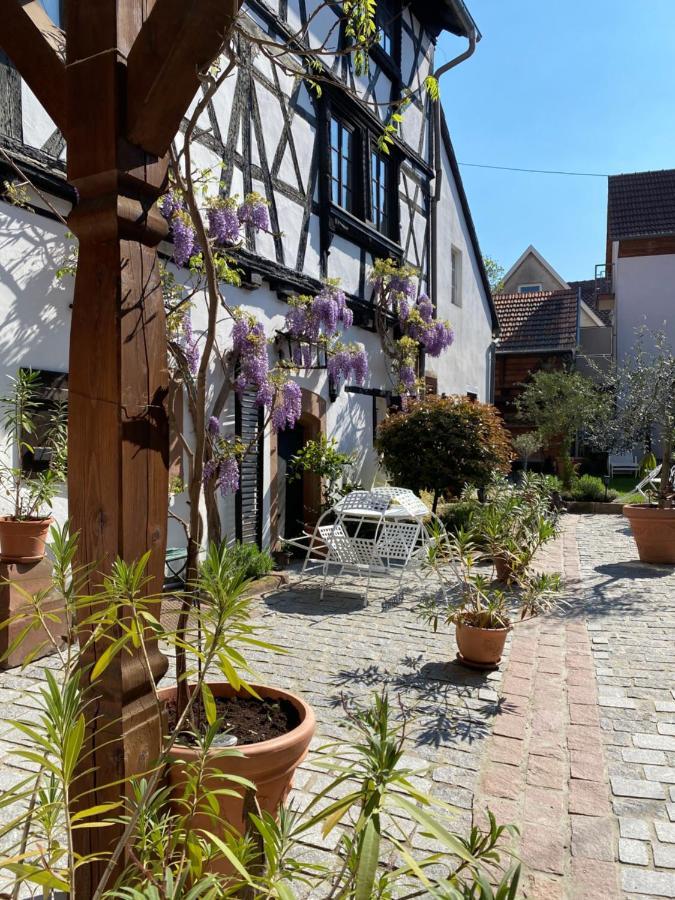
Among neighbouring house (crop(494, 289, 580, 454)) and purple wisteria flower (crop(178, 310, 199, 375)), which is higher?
neighbouring house (crop(494, 289, 580, 454))

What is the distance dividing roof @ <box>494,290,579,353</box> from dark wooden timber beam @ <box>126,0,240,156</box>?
18710 millimetres

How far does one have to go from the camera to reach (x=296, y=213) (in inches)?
307

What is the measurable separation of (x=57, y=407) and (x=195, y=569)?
118 inches

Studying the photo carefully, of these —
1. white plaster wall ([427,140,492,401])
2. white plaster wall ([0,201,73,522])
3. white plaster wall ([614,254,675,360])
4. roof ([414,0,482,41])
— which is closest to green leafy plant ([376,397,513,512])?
white plaster wall ([427,140,492,401])

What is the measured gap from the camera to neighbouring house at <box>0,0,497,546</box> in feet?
15.1

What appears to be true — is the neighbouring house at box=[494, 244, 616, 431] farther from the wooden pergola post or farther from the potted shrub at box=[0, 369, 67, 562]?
the wooden pergola post

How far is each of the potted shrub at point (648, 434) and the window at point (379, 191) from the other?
4.06 meters

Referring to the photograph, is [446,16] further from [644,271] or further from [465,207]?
[644,271]

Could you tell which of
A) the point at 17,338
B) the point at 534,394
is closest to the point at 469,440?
the point at 17,338

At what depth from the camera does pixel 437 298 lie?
38.7ft

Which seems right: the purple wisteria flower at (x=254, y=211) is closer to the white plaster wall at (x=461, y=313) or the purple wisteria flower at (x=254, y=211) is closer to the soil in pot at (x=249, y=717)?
the soil in pot at (x=249, y=717)

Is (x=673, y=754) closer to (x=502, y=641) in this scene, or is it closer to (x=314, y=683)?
(x=502, y=641)

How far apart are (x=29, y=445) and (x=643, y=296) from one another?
1751cm

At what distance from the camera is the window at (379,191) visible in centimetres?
969
